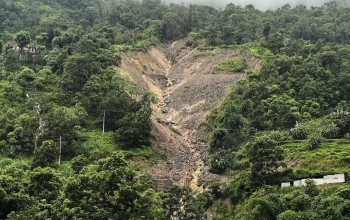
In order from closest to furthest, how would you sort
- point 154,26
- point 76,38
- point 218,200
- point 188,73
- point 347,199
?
point 347,199, point 218,200, point 76,38, point 188,73, point 154,26

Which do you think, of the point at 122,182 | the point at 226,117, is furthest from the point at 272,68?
the point at 122,182

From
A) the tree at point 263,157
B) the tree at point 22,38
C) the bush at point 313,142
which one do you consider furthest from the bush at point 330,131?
the tree at point 22,38

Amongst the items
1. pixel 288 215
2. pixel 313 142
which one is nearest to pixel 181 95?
pixel 313 142

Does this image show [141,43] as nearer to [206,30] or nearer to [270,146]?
[206,30]

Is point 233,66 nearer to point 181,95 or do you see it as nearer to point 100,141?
point 181,95

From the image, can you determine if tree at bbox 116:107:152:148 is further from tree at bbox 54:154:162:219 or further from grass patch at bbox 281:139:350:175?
tree at bbox 54:154:162:219

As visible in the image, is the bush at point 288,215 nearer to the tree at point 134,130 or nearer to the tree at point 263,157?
the tree at point 263,157

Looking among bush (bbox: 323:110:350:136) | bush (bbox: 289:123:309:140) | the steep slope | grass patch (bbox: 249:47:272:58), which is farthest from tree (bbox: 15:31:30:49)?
bush (bbox: 323:110:350:136)

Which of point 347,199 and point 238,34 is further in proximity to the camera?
point 238,34
